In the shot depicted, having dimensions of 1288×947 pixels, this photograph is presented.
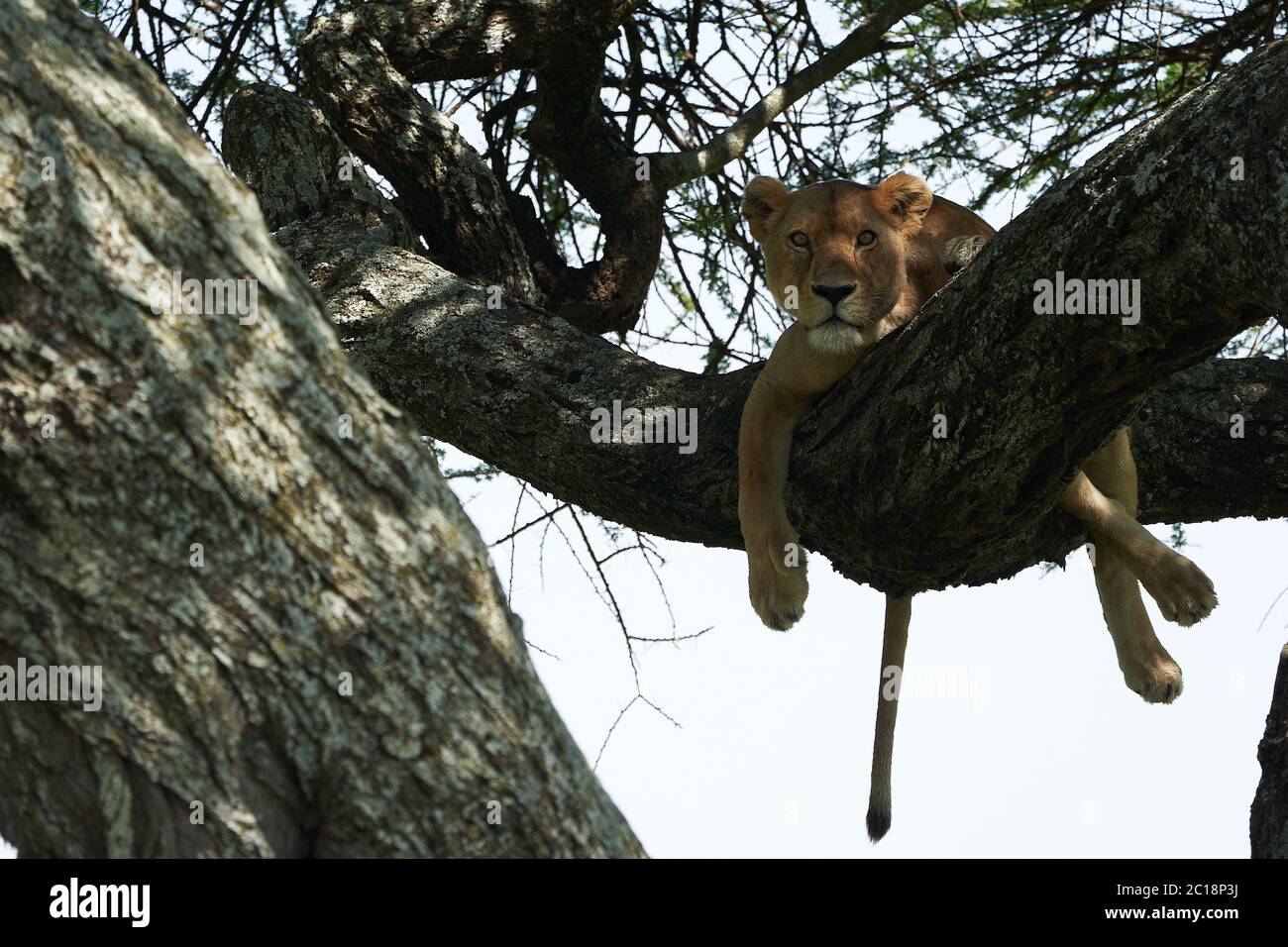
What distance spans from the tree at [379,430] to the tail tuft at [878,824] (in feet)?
3.90

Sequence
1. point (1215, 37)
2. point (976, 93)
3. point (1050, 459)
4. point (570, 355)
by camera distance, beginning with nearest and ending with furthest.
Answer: point (1050, 459), point (570, 355), point (1215, 37), point (976, 93)

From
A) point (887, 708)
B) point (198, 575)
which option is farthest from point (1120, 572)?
point (198, 575)

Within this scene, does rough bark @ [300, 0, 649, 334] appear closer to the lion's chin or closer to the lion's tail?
the lion's chin

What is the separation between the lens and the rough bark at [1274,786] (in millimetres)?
4051

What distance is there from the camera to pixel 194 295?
2.23 meters

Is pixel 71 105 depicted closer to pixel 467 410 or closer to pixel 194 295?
pixel 194 295

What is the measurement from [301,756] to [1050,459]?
7.03 feet

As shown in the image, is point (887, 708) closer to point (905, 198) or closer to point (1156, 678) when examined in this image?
point (1156, 678)

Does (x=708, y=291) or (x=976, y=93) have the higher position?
(x=976, y=93)

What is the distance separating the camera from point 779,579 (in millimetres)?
4453

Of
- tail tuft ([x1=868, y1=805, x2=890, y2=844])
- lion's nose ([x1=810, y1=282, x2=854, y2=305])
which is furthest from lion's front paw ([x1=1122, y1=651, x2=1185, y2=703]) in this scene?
lion's nose ([x1=810, y1=282, x2=854, y2=305])

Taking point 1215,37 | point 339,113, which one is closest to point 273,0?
point 339,113

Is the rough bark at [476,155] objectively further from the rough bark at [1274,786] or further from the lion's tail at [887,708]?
the rough bark at [1274,786]

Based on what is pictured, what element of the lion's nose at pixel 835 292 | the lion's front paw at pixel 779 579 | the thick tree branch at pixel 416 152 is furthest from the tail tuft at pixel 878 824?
the thick tree branch at pixel 416 152
